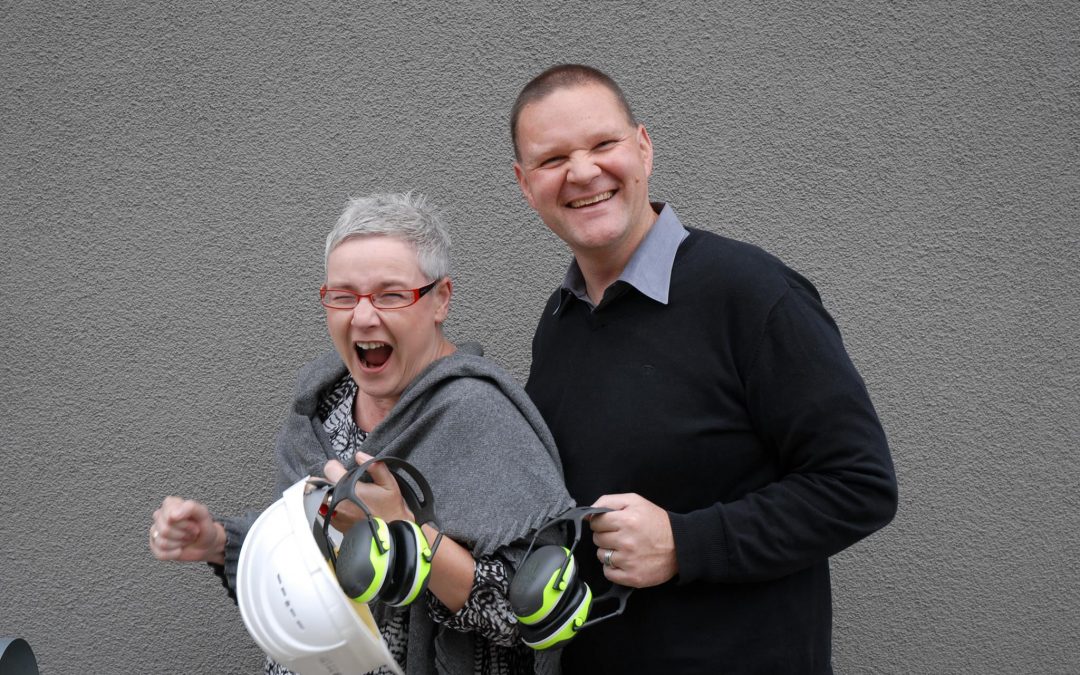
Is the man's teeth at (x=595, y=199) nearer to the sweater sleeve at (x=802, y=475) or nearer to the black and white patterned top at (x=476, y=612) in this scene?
the sweater sleeve at (x=802, y=475)

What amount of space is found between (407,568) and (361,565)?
108 millimetres

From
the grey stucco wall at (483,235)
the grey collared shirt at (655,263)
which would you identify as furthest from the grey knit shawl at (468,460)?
the grey stucco wall at (483,235)

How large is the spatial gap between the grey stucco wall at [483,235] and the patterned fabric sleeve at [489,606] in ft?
3.87

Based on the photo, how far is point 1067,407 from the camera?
2707 mm

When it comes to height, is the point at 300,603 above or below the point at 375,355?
below

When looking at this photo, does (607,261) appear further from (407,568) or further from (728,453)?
(407,568)

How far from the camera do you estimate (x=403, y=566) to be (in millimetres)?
1548

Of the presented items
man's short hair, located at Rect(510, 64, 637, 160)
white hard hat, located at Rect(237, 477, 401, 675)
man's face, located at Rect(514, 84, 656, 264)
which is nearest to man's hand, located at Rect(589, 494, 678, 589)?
white hard hat, located at Rect(237, 477, 401, 675)

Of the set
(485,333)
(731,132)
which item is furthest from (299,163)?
(731,132)

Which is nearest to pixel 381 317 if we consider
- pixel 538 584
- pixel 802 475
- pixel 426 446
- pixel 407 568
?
pixel 426 446

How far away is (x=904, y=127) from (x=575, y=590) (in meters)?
1.90

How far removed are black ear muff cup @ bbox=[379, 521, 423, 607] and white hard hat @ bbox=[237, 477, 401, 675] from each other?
7 centimetres

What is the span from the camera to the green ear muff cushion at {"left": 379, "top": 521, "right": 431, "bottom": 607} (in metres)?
1.53

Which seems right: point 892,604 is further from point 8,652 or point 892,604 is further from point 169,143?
→ point 169,143
